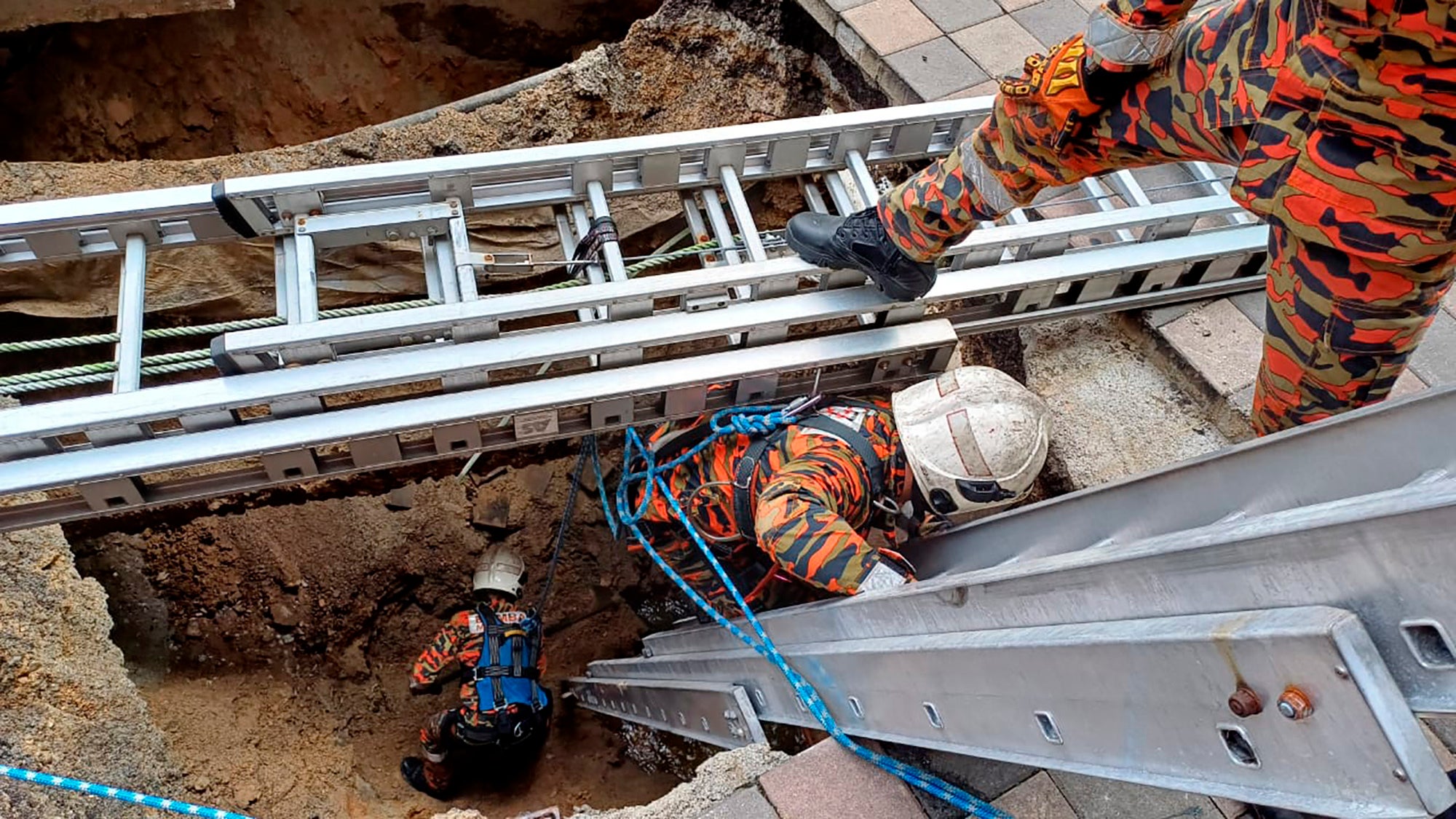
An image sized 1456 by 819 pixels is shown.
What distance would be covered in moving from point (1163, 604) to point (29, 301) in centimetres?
456

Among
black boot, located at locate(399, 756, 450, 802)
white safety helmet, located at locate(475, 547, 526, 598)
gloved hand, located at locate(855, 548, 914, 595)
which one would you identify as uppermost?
gloved hand, located at locate(855, 548, 914, 595)

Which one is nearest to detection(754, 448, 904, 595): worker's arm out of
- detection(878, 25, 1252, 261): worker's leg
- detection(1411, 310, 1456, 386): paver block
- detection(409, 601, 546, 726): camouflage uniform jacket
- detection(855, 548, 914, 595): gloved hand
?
detection(855, 548, 914, 595): gloved hand

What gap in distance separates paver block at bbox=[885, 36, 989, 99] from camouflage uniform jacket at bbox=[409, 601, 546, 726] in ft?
9.26

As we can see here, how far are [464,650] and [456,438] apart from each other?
178 cm

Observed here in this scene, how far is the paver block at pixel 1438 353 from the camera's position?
3.65 metres

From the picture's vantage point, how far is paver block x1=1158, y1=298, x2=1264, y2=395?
3736mm

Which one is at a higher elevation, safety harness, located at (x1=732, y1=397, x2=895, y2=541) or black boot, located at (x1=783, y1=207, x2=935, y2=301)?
black boot, located at (x1=783, y1=207, x2=935, y2=301)

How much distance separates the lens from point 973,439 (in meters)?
3.26

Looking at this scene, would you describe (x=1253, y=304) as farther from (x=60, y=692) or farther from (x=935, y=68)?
(x=60, y=692)

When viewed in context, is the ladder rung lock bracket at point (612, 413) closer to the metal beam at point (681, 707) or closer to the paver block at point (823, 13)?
the metal beam at point (681, 707)

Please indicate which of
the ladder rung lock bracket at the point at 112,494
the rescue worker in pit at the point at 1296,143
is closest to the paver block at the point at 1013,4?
the rescue worker in pit at the point at 1296,143

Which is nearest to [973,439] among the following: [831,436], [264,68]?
[831,436]

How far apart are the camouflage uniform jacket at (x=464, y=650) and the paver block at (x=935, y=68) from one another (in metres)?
2.82

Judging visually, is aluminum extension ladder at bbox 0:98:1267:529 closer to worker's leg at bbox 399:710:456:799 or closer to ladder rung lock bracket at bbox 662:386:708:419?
ladder rung lock bracket at bbox 662:386:708:419
